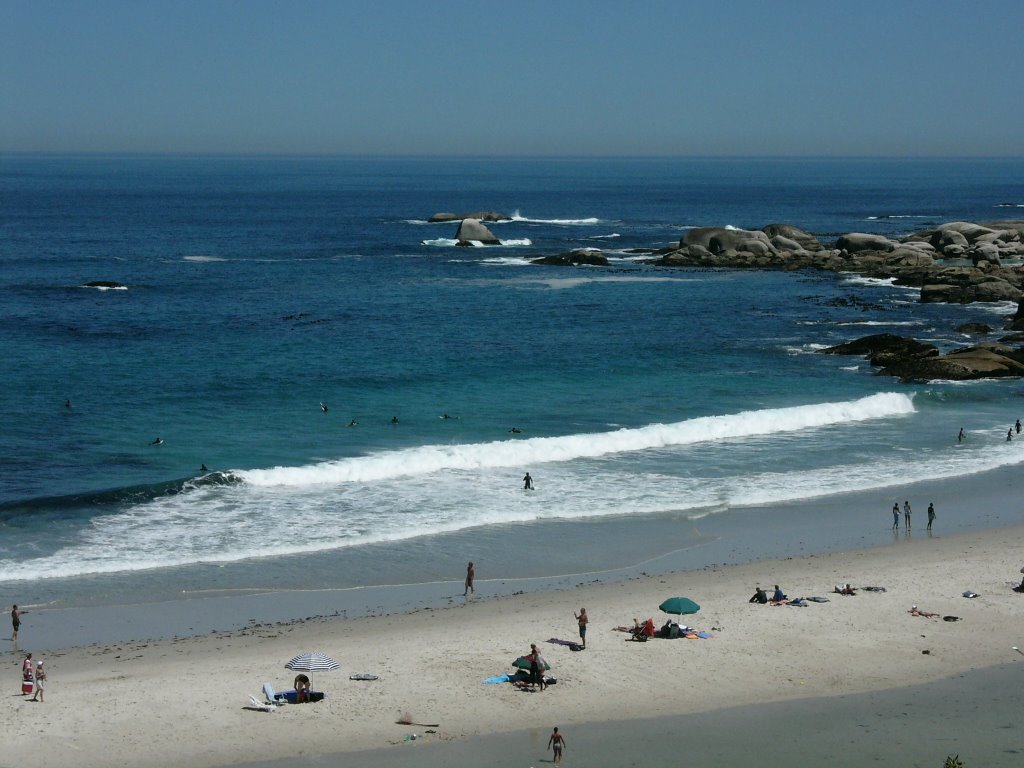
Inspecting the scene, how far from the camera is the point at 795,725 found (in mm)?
20500

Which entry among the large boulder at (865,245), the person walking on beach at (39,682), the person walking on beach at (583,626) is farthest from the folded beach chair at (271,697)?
the large boulder at (865,245)

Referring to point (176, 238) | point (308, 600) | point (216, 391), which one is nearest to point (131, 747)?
point (308, 600)

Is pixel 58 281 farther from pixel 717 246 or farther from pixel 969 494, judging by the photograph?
pixel 969 494

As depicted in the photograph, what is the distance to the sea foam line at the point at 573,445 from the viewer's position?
37.4 meters

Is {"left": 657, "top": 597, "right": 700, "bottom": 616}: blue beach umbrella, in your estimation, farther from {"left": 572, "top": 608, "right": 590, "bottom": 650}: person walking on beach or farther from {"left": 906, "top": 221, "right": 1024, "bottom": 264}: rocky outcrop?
{"left": 906, "top": 221, "right": 1024, "bottom": 264}: rocky outcrop

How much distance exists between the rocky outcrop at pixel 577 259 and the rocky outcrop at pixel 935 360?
3765 cm

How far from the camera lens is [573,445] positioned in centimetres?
4084

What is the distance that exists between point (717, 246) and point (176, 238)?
5082cm

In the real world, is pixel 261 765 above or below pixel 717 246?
below

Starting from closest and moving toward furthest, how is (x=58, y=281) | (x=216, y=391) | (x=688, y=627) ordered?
(x=688, y=627)
(x=216, y=391)
(x=58, y=281)

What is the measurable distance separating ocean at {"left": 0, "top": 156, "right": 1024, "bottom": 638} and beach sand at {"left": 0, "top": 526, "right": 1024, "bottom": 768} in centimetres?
353

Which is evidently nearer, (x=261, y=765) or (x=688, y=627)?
(x=261, y=765)

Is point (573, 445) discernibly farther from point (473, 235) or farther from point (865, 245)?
point (473, 235)

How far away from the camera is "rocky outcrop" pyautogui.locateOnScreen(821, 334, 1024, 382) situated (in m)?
52.3
